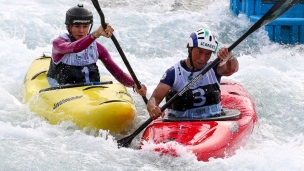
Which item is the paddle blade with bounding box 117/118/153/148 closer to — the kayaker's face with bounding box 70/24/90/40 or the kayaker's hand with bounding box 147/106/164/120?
the kayaker's hand with bounding box 147/106/164/120

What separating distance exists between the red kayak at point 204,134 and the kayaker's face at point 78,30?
4.49ft

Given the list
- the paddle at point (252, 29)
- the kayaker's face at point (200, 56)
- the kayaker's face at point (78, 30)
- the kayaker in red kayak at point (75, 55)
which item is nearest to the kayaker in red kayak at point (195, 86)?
the kayaker's face at point (200, 56)

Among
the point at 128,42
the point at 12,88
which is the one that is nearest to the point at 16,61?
the point at 12,88

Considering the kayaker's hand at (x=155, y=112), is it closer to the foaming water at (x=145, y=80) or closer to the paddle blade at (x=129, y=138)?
the paddle blade at (x=129, y=138)

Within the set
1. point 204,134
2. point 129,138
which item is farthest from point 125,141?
point 204,134

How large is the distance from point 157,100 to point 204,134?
0.63 metres

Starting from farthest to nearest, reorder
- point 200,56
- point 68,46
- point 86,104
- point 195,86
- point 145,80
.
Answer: point 145,80 < point 68,46 < point 86,104 < point 195,86 < point 200,56

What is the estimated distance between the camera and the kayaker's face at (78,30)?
6258 mm

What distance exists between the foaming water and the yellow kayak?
0.30ft

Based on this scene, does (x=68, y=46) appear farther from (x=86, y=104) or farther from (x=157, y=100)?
(x=157, y=100)

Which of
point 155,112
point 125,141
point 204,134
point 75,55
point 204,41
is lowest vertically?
point 125,141

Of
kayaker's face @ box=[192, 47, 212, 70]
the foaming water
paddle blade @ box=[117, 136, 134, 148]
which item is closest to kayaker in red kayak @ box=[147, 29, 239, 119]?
kayaker's face @ box=[192, 47, 212, 70]

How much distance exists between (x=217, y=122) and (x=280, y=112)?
79.3 inches

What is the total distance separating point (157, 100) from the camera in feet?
17.9
